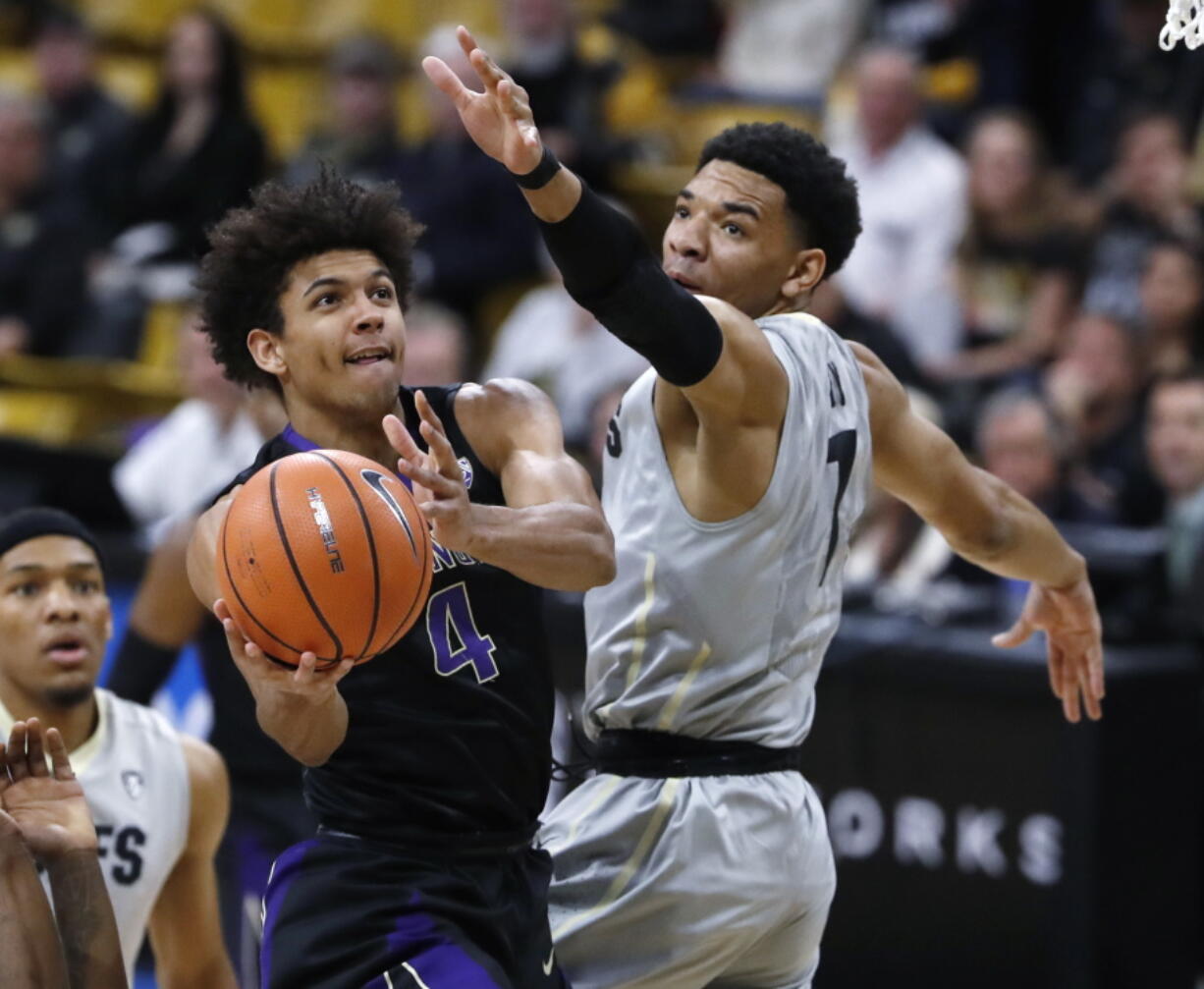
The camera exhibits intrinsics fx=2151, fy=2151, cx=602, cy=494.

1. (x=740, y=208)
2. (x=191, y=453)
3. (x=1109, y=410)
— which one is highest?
(x=1109, y=410)

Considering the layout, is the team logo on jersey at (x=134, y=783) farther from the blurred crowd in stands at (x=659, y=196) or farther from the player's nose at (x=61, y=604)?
the blurred crowd in stands at (x=659, y=196)

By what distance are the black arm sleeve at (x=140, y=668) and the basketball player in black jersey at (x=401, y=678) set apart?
6.15 feet

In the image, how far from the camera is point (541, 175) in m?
3.67

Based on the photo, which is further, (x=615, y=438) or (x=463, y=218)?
(x=463, y=218)

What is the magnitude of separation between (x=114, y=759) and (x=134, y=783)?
83 millimetres

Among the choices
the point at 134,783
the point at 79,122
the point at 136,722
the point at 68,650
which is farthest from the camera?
the point at 79,122

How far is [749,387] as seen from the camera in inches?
155

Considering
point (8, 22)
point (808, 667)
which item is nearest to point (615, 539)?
point (808, 667)

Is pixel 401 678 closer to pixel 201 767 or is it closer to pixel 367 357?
pixel 367 357

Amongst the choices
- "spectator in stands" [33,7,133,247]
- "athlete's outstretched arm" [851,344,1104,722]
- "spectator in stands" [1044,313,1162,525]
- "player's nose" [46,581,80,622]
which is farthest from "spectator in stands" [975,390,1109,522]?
"spectator in stands" [33,7,133,247]

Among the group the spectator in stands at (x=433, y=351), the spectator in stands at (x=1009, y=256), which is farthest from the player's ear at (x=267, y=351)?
the spectator in stands at (x=1009, y=256)

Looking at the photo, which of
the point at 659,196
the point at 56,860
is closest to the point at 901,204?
the point at 659,196

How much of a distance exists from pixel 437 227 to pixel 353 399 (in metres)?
6.55

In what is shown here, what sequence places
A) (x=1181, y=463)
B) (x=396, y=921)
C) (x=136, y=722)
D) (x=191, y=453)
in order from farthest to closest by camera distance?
(x=191, y=453) < (x=1181, y=463) < (x=136, y=722) < (x=396, y=921)
